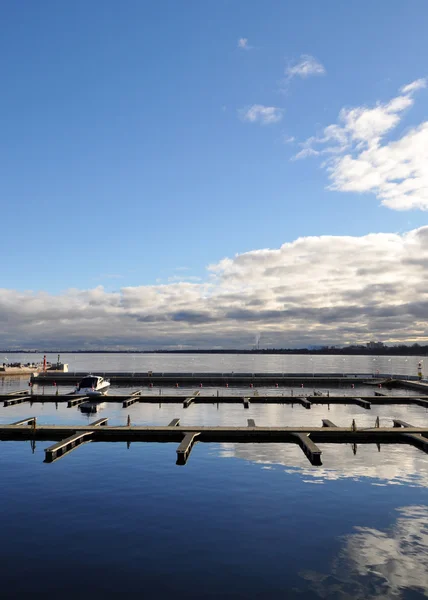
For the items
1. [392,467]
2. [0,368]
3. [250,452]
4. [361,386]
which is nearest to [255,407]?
[250,452]

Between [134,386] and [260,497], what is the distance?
77215 mm

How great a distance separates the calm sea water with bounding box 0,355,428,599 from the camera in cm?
1655

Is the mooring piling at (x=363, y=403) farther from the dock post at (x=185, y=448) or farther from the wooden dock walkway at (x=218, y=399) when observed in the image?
the dock post at (x=185, y=448)

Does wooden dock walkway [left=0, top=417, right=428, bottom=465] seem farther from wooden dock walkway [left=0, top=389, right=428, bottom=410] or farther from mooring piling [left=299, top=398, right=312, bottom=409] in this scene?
wooden dock walkway [left=0, top=389, right=428, bottom=410]

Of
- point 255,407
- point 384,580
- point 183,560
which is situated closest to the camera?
point 384,580

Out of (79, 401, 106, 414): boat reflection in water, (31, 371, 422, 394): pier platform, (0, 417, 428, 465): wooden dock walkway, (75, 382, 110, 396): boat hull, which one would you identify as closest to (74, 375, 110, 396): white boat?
(75, 382, 110, 396): boat hull

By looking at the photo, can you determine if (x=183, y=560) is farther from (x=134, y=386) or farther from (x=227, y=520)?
(x=134, y=386)

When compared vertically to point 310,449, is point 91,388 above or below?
above

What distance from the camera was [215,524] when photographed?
21734 millimetres

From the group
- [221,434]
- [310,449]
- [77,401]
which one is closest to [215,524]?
[310,449]

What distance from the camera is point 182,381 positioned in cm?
10400

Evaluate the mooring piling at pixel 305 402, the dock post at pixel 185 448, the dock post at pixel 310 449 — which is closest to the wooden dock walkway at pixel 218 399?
→ the mooring piling at pixel 305 402

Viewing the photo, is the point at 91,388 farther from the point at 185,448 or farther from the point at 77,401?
the point at 185,448

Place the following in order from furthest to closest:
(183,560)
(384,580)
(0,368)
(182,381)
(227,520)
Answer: (0,368) < (182,381) < (227,520) < (183,560) < (384,580)
